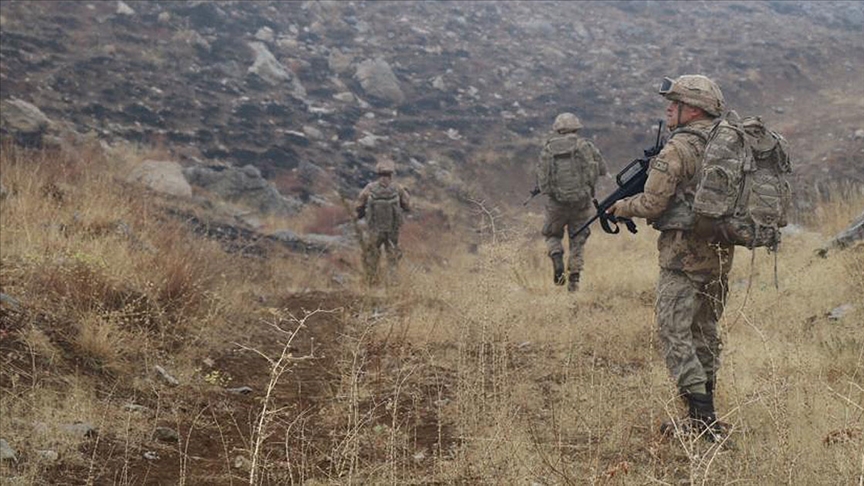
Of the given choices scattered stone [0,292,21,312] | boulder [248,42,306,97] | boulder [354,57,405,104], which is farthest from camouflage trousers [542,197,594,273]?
boulder [354,57,405,104]

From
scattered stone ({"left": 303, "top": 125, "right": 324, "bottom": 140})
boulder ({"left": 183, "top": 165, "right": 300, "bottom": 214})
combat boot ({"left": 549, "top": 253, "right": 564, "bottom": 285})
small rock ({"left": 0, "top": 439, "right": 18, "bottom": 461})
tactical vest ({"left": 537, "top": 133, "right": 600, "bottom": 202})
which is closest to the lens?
small rock ({"left": 0, "top": 439, "right": 18, "bottom": 461})

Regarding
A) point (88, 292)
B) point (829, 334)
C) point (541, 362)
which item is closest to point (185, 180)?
point (88, 292)

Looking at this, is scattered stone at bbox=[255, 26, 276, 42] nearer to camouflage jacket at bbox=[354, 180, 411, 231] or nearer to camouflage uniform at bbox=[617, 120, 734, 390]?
camouflage jacket at bbox=[354, 180, 411, 231]

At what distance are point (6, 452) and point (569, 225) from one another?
5.89 metres

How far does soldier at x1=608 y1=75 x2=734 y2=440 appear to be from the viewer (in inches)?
147

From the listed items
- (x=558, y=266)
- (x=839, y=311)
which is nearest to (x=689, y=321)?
(x=839, y=311)

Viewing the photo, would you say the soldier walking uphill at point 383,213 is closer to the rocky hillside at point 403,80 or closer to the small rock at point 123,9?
the rocky hillside at point 403,80

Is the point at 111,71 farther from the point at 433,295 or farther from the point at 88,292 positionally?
the point at 88,292

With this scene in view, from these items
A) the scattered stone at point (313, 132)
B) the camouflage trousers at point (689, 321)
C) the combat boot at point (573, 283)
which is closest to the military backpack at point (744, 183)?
the camouflage trousers at point (689, 321)

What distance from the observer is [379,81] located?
1956 centimetres

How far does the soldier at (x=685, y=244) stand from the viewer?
3725 millimetres

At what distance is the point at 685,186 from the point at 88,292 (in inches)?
146

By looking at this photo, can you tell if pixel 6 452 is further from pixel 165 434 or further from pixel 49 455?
pixel 165 434

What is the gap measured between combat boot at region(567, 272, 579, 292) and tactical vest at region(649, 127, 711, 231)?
157 inches
